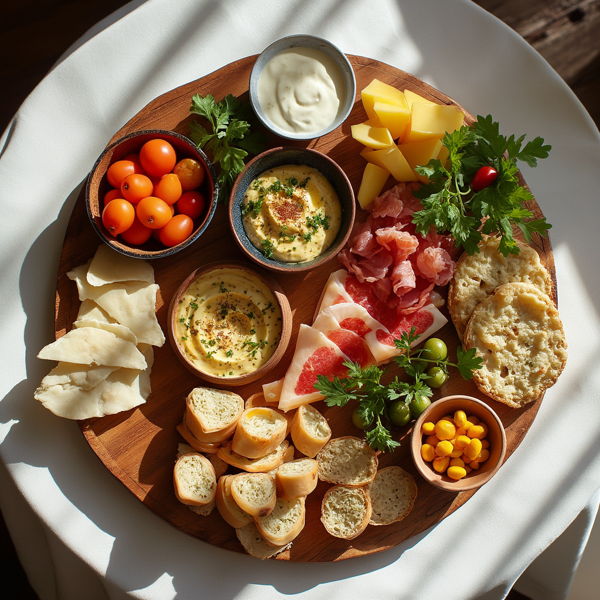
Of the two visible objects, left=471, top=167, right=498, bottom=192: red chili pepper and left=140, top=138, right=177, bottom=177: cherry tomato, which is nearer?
left=140, top=138, right=177, bottom=177: cherry tomato

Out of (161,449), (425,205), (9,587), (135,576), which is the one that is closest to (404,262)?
(425,205)

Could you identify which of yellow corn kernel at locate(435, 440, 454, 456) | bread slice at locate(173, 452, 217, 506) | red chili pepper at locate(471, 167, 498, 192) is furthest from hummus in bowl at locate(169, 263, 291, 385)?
red chili pepper at locate(471, 167, 498, 192)

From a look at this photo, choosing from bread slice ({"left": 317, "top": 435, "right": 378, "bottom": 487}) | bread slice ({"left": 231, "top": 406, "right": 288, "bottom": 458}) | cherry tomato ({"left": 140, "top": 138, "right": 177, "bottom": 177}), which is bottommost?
bread slice ({"left": 231, "top": 406, "right": 288, "bottom": 458})

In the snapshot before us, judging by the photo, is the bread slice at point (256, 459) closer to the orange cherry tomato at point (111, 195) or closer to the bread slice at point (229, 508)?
the bread slice at point (229, 508)

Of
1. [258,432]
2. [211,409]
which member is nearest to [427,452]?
[258,432]

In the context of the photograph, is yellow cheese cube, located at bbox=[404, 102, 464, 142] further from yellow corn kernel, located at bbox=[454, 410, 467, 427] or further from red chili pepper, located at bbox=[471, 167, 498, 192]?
yellow corn kernel, located at bbox=[454, 410, 467, 427]

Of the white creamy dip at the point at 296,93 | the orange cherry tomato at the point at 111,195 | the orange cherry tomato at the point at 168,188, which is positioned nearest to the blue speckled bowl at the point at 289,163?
the white creamy dip at the point at 296,93
